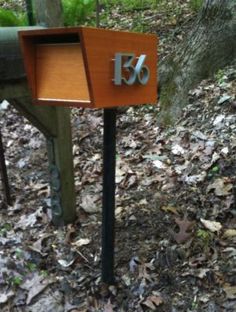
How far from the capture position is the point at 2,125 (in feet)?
17.4

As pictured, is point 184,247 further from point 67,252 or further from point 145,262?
point 67,252

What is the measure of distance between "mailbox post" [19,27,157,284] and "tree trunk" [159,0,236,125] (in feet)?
6.57

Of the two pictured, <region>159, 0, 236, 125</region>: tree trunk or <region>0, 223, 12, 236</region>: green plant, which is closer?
<region>0, 223, 12, 236</region>: green plant

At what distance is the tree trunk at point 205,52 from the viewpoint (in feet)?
14.8

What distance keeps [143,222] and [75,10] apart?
A: 445 cm

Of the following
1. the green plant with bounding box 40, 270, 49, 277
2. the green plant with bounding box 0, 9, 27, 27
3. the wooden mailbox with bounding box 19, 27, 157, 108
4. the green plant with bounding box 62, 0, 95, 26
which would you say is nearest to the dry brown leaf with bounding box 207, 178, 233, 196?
the wooden mailbox with bounding box 19, 27, 157, 108

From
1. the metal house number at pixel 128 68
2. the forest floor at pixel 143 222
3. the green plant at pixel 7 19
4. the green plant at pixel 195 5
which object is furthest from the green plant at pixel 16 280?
the green plant at pixel 195 5

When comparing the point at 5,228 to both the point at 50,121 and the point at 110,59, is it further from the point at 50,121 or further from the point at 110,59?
the point at 110,59

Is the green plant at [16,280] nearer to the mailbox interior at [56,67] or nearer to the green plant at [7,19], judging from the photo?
the mailbox interior at [56,67]

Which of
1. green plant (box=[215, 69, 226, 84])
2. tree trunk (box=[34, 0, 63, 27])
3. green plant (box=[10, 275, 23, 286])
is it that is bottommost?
green plant (box=[10, 275, 23, 286])

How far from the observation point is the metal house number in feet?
7.26

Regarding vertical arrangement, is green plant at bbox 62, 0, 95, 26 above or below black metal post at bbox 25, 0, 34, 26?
below

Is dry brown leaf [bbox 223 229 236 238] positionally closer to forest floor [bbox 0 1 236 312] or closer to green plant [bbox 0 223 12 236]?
forest floor [bbox 0 1 236 312]

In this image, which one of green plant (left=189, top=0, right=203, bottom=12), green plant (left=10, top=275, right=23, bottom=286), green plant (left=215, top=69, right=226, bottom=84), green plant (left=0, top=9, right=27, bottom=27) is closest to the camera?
green plant (left=10, top=275, right=23, bottom=286)
